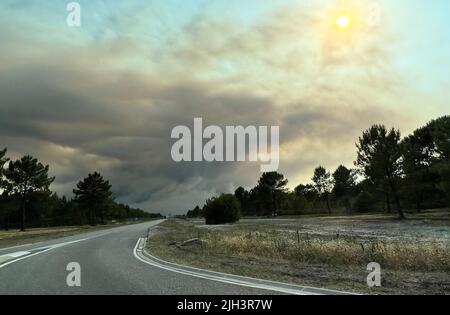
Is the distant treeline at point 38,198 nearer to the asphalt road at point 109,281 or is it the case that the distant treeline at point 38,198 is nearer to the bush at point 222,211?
the bush at point 222,211

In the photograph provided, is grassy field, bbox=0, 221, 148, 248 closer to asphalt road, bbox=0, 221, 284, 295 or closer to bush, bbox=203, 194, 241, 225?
asphalt road, bbox=0, 221, 284, 295

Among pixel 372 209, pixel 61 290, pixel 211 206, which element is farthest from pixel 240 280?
pixel 372 209

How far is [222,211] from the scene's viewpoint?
79.9 meters

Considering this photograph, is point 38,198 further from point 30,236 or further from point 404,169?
point 404,169

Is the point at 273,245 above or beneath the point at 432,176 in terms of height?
beneath

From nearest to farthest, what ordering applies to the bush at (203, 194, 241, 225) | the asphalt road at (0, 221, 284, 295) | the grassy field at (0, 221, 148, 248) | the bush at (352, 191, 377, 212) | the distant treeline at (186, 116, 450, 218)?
the asphalt road at (0, 221, 284, 295)
the grassy field at (0, 221, 148, 248)
the distant treeline at (186, 116, 450, 218)
the bush at (203, 194, 241, 225)
the bush at (352, 191, 377, 212)

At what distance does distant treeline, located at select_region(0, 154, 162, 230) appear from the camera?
89562 millimetres

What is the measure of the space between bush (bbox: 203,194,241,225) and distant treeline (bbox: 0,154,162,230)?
1328 inches

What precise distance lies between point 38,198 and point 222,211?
45.6 metres

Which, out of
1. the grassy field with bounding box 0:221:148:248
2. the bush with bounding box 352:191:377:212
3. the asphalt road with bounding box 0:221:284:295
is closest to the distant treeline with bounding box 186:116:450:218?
the bush with bounding box 352:191:377:212

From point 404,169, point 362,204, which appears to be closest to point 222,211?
point 404,169

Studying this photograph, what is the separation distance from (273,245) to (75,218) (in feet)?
497

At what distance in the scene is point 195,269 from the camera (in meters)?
15.1
